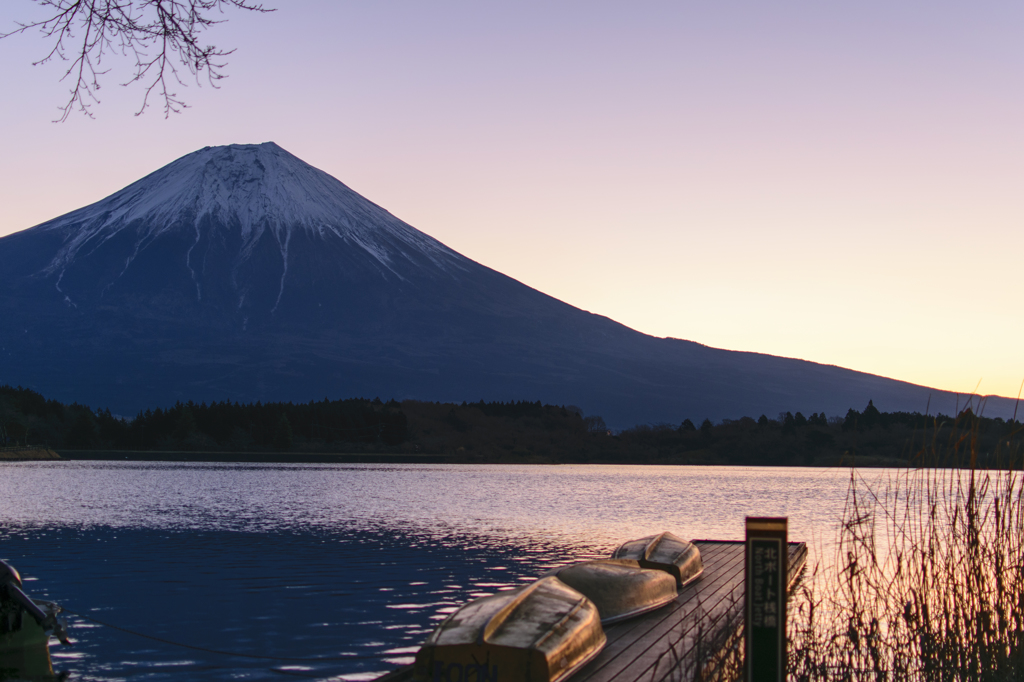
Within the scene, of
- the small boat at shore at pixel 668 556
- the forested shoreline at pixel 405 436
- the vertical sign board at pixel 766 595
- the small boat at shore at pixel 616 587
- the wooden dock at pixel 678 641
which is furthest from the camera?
the forested shoreline at pixel 405 436

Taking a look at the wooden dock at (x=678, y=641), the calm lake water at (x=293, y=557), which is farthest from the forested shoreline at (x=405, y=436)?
the wooden dock at (x=678, y=641)

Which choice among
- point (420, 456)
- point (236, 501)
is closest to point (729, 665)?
point (236, 501)

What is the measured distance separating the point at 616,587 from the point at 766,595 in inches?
298

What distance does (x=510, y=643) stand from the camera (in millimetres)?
7699

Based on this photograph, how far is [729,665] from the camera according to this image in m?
8.29

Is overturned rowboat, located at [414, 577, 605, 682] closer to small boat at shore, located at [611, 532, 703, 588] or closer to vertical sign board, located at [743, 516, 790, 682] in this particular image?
vertical sign board, located at [743, 516, 790, 682]

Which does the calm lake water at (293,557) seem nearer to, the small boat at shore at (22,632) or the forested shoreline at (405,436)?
the small boat at shore at (22,632)

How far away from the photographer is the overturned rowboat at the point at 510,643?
24.8 ft

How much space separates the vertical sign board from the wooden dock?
4.90 feet

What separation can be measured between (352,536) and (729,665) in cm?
1980

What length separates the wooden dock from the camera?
6598 mm

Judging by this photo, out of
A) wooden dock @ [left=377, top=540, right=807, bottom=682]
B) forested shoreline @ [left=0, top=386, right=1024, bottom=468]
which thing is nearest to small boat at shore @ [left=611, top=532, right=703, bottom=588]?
wooden dock @ [left=377, top=540, right=807, bottom=682]

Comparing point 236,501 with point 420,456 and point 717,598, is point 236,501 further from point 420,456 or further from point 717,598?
point 420,456

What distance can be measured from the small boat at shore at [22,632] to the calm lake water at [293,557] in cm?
323
